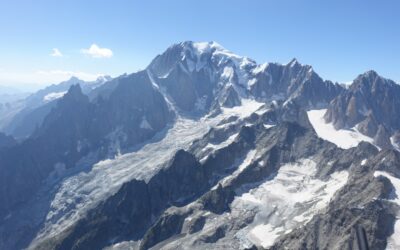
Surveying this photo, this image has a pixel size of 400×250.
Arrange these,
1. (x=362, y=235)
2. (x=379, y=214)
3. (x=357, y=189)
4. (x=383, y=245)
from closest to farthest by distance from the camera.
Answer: (x=362, y=235) < (x=383, y=245) < (x=379, y=214) < (x=357, y=189)

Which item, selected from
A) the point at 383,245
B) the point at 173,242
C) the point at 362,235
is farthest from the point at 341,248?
the point at 362,235

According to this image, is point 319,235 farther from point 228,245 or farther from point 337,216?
point 228,245

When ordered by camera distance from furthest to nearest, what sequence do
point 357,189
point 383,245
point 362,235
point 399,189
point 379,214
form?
point 357,189, point 399,189, point 379,214, point 383,245, point 362,235

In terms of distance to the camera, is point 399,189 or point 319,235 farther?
point 399,189

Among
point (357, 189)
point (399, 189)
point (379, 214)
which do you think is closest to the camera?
point (379, 214)

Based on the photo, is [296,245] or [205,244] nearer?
[296,245]

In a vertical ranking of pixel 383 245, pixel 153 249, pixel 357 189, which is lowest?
pixel 153 249

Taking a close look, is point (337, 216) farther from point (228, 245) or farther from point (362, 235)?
point (362, 235)

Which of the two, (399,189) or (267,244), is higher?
(399,189)

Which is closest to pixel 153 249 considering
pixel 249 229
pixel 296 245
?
pixel 249 229
